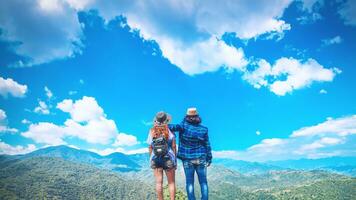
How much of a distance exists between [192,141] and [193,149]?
0.21 metres

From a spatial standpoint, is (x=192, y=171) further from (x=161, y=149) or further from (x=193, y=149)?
(x=161, y=149)

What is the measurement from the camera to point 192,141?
862cm

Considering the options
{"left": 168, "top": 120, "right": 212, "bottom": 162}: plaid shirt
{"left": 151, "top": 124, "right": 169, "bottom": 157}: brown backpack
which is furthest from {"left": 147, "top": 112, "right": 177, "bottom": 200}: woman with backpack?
{"left": 168, "top": 120, "right": 212, "bottom": 162}: plaid shirt

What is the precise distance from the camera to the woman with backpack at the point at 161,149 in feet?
26.4

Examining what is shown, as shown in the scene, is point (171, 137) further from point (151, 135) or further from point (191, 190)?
point (191, 190)

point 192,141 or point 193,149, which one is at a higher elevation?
point 192,141

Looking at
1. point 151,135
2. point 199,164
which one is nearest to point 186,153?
point 199,164

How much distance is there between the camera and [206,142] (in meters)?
8.77

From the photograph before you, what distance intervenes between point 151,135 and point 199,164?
141 cm

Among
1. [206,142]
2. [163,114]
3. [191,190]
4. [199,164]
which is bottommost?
[191,190]

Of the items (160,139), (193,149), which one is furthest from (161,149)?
(193,149)

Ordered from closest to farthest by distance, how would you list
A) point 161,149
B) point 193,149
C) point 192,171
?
point 161,149 < point 192,171 < point 193,149

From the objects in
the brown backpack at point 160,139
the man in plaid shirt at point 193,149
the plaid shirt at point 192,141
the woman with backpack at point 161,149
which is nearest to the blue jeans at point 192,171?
the man in plaid shirt at point 193,149

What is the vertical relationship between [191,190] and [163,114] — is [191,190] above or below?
below
